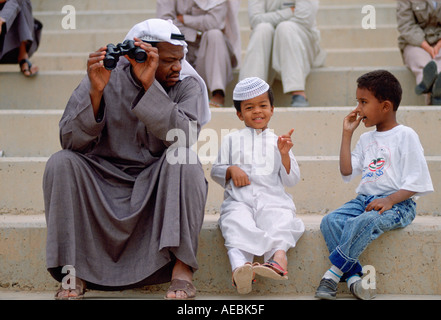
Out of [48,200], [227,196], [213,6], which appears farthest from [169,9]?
[48,200]

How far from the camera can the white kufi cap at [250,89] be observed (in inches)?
121

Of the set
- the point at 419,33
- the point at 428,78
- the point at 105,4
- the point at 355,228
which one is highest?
the point at 105,4

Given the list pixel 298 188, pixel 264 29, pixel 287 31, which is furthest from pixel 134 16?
pixel 298 188

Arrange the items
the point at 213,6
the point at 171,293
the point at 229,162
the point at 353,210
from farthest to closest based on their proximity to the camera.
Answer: the point at 213,6 < the point at 229,162 < the point at 353,210 < the point at 171,293

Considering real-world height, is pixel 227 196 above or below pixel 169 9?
below

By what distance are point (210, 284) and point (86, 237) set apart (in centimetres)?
61

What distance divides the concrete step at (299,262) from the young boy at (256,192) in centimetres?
11

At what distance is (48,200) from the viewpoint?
8.84ft

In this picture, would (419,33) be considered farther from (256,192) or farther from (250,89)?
(256,192)

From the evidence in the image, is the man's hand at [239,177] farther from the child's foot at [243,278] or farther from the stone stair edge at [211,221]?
the child's foot at [243,278]

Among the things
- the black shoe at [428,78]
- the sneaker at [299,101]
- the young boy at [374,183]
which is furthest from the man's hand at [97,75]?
the black shoe at [428,78]

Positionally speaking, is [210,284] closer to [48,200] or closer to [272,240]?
[272,240]

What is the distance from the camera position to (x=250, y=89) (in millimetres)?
3068

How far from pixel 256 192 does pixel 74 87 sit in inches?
Result: 90.3
